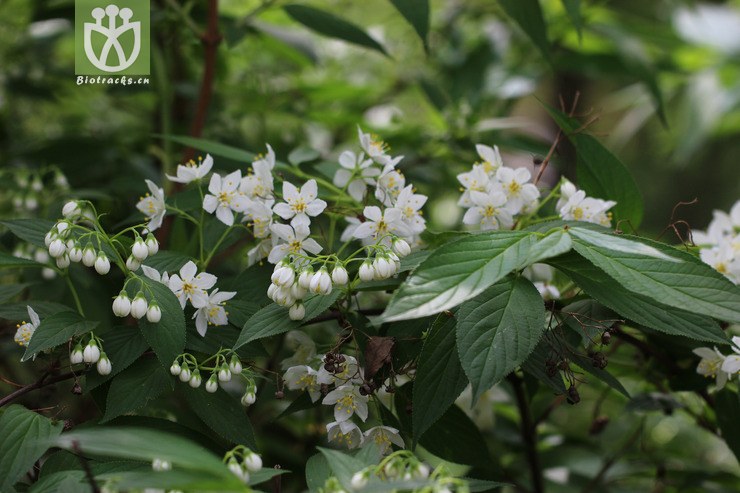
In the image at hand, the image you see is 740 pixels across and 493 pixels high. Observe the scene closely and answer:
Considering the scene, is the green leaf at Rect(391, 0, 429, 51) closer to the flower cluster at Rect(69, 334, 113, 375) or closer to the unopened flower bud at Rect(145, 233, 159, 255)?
the unopened flower bud at Rect(145, 233, 159, 255)

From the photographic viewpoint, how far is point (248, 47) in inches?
78.3

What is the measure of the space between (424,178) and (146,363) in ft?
2.93

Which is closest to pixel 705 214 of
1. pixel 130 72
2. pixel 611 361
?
pixel 611 361

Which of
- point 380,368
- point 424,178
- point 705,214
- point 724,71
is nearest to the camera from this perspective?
point 380,368

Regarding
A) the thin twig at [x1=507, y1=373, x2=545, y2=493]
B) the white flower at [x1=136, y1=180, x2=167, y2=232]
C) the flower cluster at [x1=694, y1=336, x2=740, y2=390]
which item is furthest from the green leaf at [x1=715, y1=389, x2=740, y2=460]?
the white flower at [x1=136, y1=180, x2=167, y2=232]

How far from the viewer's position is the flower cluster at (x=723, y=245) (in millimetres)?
1133

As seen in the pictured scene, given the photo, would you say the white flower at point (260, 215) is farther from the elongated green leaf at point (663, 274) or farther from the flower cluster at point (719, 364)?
the flower cluster at point (719, 364)

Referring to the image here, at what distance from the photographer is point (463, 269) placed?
83 cm

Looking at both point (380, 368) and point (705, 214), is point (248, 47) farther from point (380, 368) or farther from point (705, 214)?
point (705, 214)

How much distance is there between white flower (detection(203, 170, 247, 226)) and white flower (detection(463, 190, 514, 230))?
1.07 feet

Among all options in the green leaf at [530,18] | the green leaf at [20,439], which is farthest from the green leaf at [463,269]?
the green leaf at [530,18]

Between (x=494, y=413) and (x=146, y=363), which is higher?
(x=146, y=363)

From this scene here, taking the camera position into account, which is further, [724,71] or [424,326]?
[724,71]

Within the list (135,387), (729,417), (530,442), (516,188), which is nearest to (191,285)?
(135,387)
